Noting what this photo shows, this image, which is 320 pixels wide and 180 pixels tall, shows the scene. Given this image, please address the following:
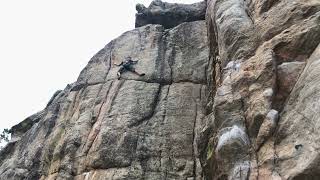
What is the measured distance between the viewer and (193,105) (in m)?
24.7

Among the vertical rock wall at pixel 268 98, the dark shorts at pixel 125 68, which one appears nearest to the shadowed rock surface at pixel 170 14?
the dark shorts at pixel 125 68

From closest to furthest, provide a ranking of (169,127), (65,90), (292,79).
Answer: (292,79) < (169,127) < (65,90)

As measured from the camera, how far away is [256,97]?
577 inches

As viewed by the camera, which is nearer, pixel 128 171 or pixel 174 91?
pixel 128 171

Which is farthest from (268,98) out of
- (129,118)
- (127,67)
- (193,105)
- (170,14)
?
Answer: (170,14)

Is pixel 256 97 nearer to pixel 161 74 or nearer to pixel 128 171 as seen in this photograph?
pixel 128 171

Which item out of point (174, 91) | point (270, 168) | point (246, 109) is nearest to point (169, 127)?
point (174, 91)

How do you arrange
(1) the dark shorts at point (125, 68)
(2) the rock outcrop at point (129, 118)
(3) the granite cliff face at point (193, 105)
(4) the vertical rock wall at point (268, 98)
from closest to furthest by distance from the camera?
(4) the vertical rock wall at point (268, 98) < (3) the granite cliff face at point (193, 105) < (2) the rock outcrop at point (129, 118) < (1) the dark shorts at point (125, 68)

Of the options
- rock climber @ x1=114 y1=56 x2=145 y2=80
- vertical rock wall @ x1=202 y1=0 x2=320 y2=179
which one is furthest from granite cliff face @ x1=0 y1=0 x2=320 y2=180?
rock climber @ x1=114 y1=56 x2=145 y2=80

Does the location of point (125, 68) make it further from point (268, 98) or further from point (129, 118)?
point (268, 98)

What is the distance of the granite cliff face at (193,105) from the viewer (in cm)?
1335

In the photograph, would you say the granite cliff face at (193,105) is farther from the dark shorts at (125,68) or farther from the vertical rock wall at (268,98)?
the dark shorts at (125,68)

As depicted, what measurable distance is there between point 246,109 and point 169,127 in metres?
9.11

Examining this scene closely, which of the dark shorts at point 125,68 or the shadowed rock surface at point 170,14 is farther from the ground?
the shadowed rock surface at point 170,14
